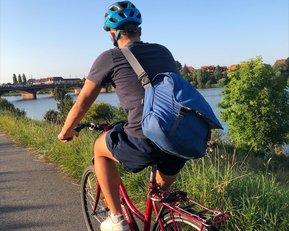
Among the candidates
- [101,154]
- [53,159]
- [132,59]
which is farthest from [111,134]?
[53,159]

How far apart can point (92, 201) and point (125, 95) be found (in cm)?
160

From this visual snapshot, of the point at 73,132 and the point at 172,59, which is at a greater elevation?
the point at 172,59

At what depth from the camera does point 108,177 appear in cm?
282

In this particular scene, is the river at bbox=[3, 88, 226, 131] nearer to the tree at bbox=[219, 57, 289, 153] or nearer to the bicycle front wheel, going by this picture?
the tree at bbox=[219, 57, 289, 153]

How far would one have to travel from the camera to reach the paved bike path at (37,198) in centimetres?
425

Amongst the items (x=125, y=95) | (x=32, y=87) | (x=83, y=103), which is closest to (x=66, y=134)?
(x=83, y=103)

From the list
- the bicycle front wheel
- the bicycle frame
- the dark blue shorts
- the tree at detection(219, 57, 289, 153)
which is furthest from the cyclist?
the tree at detection(219, 57, 289, 153)

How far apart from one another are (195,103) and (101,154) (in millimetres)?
938

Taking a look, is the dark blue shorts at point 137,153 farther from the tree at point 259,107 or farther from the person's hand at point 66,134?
the tree at point 259,107

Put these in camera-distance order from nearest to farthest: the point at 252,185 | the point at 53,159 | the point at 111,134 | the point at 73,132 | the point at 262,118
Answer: the point at 111,134, the point at 73,132, the point at 252,185, the point at 53,159, the point at 262,118

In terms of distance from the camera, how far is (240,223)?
3.39 m

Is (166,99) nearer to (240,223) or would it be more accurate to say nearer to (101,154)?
(101,154)

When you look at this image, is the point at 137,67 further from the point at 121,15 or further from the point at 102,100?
the point at 102,100

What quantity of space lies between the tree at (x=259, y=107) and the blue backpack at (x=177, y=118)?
60.2 ft
